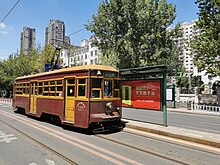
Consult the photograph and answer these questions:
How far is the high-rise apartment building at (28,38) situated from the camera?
41.8 meters

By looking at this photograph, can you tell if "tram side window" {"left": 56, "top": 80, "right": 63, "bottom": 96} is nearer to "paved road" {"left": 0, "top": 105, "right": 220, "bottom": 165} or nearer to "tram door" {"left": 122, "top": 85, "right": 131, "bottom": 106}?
"paved road" {"left": 0, "top": 105, "right": 220, "bottom": 165}

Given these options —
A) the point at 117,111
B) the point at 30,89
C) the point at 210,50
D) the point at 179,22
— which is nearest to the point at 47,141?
the point at 117,111

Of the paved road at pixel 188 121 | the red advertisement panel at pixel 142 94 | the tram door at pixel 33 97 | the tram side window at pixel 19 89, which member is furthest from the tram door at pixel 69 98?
the tram side window at pixel 19 89

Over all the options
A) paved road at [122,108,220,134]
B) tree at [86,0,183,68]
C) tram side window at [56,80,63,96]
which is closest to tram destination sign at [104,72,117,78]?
tram side window at [56,80,63,96]

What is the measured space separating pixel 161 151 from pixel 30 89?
10.0 meters

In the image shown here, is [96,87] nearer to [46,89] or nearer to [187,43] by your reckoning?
[46,89]

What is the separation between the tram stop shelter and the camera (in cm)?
1030

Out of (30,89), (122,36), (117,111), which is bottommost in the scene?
(117,111)

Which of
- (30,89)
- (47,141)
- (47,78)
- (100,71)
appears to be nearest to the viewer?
(47,141)

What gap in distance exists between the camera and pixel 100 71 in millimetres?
9312

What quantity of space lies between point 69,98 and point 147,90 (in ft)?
13.1

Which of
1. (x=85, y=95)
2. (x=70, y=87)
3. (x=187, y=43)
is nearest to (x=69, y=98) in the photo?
(x=70, y=87)

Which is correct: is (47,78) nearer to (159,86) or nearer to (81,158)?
(159,86)

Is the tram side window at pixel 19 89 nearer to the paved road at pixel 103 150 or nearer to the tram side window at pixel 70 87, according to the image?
the tram side window at pixel 70 87
